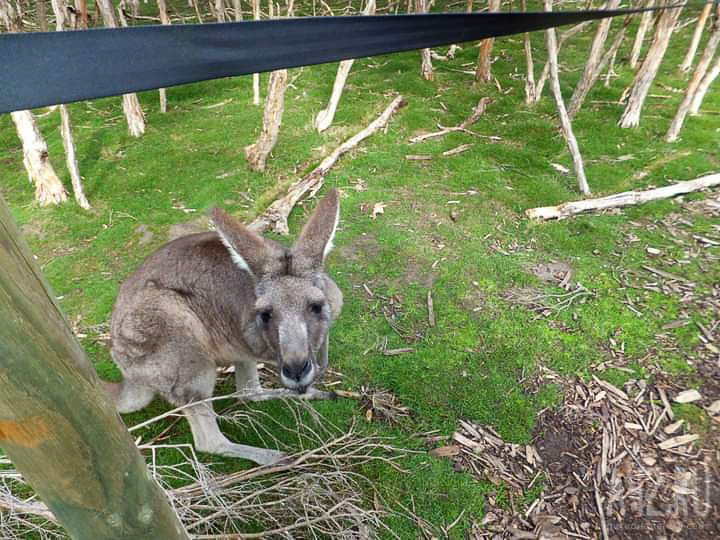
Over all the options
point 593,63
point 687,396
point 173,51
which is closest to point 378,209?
point 687,396

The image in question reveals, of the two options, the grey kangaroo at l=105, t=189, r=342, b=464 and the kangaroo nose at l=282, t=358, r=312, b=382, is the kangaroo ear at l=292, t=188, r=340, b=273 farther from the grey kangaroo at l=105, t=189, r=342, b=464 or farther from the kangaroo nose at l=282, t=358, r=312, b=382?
the kangaroo nose at l=282, t=358, r=312, b=382

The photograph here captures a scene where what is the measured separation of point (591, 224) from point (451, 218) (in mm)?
1410

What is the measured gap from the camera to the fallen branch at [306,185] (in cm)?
461

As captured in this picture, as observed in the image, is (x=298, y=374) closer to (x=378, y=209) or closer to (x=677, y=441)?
(x=677, y=441)

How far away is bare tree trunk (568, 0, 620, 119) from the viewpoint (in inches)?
213

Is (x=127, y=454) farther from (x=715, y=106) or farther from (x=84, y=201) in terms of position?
(x=715, y=106)

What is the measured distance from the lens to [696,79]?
555 centimetres

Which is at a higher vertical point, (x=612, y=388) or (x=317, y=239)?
(x=317, y=239)

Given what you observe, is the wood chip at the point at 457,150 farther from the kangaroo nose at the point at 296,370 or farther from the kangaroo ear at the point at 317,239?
the kangaroo nose at the point at 296,370

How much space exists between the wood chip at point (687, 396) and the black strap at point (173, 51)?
3149 millimetres

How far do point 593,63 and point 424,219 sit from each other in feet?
10.7

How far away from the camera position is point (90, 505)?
0.88 metres

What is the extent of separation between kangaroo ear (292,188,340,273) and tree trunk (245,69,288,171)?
354 cm

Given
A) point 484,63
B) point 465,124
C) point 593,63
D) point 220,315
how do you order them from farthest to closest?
point 484,63
point 465,124
point 593,63
point 220,315
